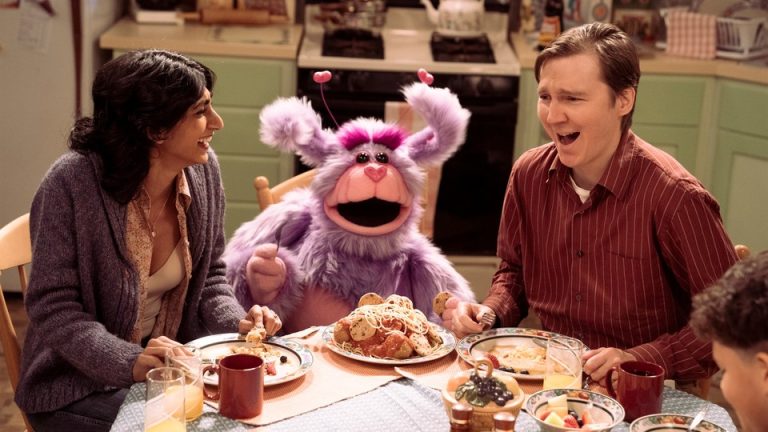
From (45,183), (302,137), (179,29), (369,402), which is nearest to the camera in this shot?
(369,402)

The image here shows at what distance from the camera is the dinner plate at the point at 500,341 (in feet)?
6.31

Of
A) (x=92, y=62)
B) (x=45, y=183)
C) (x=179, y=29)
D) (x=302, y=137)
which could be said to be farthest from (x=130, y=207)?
(x=179, y=29)

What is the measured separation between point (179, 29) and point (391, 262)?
198 cm

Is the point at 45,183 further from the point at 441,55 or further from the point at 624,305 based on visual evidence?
the point at 441,55

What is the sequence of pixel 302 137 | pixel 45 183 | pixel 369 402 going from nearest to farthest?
pixel 369 402 → pixel 45 183 → pixel 302 137

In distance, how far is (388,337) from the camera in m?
1.89

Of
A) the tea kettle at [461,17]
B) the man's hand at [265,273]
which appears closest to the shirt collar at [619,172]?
the man's hand at [265,273]

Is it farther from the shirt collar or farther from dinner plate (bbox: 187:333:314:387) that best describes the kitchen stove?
dinner plate (bbox: 187:333:314:387)

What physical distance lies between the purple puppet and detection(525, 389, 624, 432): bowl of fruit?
837 millimetres

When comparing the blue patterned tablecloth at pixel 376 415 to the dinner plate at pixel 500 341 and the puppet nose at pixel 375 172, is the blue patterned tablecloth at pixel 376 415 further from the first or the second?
the puppet nose at pixel 375 172

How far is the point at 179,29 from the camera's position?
4.12 m

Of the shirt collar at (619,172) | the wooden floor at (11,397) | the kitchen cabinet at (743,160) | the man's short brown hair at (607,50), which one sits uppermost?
the man's short brown hair at (607,50)

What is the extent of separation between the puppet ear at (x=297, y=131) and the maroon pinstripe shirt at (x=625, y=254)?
1.66ft

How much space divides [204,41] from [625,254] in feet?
7.33
